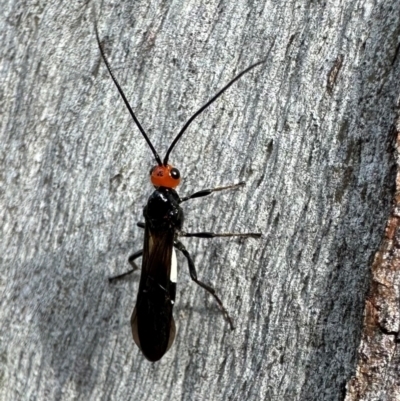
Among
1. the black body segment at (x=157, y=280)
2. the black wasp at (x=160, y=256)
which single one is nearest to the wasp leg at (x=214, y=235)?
the black wasp at (x=160, y=256)

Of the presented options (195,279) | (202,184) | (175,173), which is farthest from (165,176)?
(195,279)

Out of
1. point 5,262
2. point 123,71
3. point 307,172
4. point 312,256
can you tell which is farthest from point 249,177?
point 5,262

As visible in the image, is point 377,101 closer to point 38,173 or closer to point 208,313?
point 208,313

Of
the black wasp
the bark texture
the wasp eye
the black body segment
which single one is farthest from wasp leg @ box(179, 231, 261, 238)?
the bark texture

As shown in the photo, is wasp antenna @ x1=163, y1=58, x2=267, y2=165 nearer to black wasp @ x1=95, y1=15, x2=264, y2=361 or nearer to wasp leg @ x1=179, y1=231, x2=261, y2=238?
black wasp @ x1=95, y1=15, x2=264, y2=361

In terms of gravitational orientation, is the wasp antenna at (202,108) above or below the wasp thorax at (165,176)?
above

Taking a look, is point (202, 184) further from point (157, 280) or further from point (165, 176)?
point (157, 280)

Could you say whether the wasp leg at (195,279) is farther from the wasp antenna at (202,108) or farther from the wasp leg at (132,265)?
the wasp antenna at (202,108)
